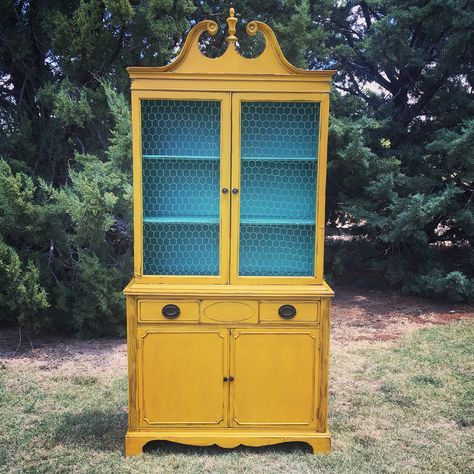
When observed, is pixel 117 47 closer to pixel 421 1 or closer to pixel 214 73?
pixel 214 73

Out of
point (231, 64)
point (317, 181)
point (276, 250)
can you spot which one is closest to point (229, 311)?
point (276, 250)

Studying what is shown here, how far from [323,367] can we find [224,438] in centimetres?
64

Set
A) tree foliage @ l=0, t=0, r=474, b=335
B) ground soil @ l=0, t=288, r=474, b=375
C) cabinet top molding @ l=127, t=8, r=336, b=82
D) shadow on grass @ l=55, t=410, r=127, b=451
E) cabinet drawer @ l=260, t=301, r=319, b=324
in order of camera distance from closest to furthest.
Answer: cabinet top molding @ l=127, t=8, r=336, b=82 → cabinet drawer @ l=260, t=301, r=319, b=324 → shadow on grass @ l=55, t=410, r=127, b=451 → ground soil @ l=0, t=288, r=474, b=375 → tree foliage @ l=0, t=0, r=474, b=335

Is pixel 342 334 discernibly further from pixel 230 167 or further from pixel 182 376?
pixel 230 167

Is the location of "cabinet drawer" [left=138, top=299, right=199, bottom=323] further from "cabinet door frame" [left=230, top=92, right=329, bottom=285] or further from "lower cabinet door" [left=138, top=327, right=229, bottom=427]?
"cabinet door frame" [left=230, top=92, right=329, bottom=285]

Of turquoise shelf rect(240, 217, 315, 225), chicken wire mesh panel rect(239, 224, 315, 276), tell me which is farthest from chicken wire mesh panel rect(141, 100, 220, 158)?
chicken wire mesh panel rect(239, 224, 315, 276)

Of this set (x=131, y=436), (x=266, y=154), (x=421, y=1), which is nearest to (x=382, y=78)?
(x=421, y=1)

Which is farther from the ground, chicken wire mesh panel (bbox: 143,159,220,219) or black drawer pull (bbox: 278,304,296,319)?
chicken wire mesh panel (bbox: 143,159,220,219)

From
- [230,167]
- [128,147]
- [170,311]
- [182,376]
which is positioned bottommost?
[182,376]

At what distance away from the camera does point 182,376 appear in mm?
2562

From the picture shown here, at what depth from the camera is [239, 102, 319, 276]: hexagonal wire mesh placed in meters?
2.61

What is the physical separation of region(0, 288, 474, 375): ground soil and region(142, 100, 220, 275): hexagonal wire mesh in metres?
1.65

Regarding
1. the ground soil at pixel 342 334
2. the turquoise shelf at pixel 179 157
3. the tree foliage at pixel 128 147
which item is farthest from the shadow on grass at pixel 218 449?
the tree foliage at pixel 128 147

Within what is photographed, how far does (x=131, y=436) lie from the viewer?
2.54m
